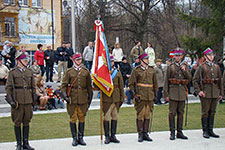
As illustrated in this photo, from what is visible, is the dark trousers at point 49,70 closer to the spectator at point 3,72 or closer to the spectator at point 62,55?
the spectator at point 62,55

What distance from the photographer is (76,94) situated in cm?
752

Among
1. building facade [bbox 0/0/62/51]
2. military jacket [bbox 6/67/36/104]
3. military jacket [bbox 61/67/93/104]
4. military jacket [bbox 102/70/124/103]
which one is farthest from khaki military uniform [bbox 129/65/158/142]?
building facade [bbox 0/0/62/51]

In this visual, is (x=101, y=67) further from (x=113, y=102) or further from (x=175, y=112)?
(x=175, y=112)

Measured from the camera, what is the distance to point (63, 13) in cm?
4075

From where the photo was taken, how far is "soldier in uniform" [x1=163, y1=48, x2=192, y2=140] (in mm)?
7957

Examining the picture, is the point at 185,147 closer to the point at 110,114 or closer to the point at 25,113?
the point at 110,114

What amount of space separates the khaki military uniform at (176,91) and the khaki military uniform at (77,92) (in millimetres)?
2106

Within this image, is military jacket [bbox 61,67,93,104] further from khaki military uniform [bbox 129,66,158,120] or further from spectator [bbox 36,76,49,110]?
spectator [bbox 36,76,49,110]

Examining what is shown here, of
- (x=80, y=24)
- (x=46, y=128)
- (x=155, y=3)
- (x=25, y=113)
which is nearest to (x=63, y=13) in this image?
(x=80, y=24)

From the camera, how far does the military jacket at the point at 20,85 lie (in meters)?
7.06

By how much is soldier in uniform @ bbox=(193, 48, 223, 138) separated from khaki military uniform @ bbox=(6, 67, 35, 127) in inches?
169

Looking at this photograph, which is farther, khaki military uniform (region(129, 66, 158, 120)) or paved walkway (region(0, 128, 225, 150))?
khaki military uniform (region(129, 66, 158, 120))

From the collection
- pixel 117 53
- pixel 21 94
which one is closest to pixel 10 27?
pixel 117 53

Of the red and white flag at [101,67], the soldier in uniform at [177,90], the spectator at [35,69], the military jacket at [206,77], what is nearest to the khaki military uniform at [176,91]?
the soldier in uniform at [177,90]
